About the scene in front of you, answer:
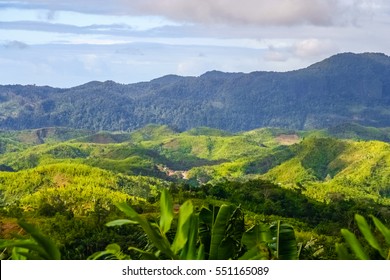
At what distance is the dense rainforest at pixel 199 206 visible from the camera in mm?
2537

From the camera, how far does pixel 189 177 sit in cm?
16075

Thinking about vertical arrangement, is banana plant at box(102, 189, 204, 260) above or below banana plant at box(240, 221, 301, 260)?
above

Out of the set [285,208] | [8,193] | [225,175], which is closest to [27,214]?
[285,208]

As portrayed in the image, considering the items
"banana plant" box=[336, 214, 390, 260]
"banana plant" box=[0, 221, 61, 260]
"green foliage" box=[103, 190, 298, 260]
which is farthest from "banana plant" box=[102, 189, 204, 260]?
"banana plant" box=[336, 214, 390, 260]

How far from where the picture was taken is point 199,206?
161 inches

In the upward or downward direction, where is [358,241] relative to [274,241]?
upward

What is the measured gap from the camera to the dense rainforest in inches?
99.9

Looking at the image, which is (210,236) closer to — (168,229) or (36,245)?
(168,229)

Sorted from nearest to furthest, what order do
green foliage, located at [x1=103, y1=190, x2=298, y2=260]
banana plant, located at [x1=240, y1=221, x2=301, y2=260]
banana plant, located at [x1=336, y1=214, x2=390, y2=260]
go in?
banana plant, located at [x1=336, y1=214, x2=390, y2=260], green foliage, located at [x1=103, y1=190, x2=298, y2=260], banana plant, located at [x1=240, y1=221, x2=301, y2=260]

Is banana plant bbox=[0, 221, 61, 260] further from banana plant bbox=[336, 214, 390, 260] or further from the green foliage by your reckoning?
banana plant bbox=[336, 214, 390, 260]

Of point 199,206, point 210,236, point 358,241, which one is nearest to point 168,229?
point 210,236
